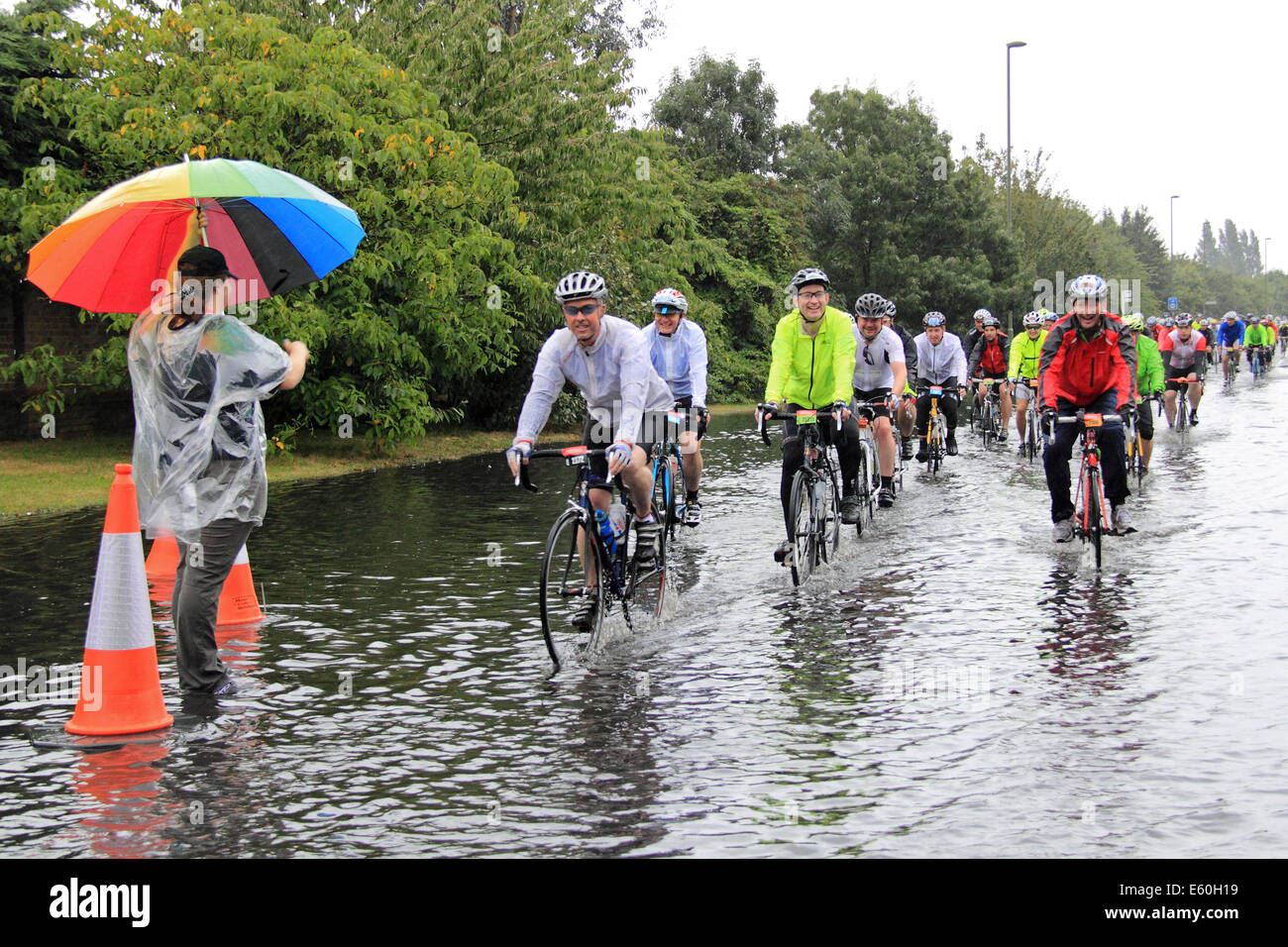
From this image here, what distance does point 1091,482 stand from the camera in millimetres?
10211

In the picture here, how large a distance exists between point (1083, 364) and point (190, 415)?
6.41 meters

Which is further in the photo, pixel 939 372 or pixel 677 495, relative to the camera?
pixel 939 372

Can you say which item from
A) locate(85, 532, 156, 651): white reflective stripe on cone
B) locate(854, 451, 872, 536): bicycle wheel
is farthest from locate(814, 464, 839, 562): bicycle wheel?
locate(85, 532, 156, 651): white reflective stripe on cone

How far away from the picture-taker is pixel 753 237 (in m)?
48.2

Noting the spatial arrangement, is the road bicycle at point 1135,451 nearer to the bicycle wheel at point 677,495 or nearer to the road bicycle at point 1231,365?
the bicycle wheel at point 677,495

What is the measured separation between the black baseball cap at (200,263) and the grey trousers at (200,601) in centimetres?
113

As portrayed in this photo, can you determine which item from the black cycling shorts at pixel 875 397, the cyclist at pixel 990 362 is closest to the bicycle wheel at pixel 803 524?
the black cycling shorts at pixel 875 397

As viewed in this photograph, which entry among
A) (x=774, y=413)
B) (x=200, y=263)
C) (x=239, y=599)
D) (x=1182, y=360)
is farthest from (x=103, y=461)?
(x=1182, y=360)

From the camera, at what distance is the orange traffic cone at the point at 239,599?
339 inches

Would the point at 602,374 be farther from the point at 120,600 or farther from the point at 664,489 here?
the point at 120,600

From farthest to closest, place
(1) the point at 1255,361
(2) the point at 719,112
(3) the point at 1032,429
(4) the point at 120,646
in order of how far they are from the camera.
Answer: (2) the point at 719,112 < (1) the point at 1255,361 < (3) the point at 1032,429 < (4) the point at 120,646

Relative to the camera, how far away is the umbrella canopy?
6.97 m

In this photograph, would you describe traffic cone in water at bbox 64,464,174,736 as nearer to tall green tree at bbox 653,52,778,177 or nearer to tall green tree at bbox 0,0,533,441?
tall green tree at bbox 0,0,533,441
